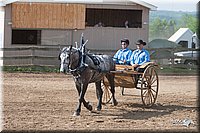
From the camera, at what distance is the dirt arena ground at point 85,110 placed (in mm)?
8625

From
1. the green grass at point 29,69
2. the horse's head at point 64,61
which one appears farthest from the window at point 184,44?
the horse's head at point 64,61

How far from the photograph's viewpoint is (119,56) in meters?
11.7

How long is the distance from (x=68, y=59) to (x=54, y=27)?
46.7 ft

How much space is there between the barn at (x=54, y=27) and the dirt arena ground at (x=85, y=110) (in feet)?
19.3

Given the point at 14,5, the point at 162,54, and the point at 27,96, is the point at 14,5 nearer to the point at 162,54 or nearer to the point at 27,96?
the point at 162,54

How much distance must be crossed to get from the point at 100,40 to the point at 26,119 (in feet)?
50.9

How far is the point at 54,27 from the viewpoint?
927 inches

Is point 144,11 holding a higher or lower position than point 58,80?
higher

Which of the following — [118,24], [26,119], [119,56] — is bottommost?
[26,119]

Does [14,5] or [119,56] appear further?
[14,5]

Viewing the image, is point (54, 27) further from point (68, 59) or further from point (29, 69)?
point (68, 59)

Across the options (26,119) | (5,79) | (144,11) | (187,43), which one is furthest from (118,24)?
(26,119)

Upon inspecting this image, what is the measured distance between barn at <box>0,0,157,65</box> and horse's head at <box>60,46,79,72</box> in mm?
11852

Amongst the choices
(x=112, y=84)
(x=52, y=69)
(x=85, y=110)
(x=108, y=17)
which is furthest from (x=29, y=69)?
(x=108, y=17)
